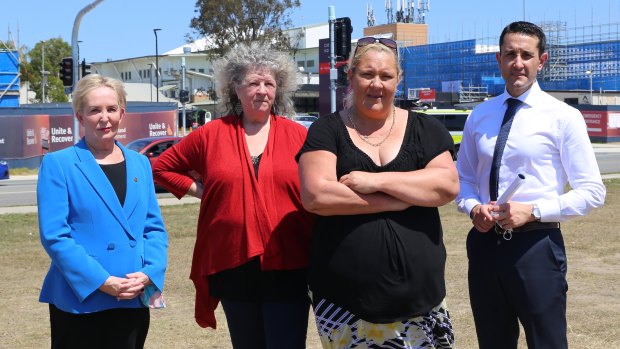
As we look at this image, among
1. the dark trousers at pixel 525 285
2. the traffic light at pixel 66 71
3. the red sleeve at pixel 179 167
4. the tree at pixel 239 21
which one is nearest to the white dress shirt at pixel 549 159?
the dark trousers at pixel 525 285

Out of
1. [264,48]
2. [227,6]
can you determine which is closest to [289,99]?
[264,48]

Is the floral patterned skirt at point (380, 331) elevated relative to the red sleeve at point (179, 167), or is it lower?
lower

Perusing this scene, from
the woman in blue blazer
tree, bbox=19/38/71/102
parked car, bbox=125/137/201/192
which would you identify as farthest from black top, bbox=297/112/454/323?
tree, bbox=19/38/71/102

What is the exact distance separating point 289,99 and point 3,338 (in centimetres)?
351

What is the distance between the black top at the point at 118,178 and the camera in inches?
152

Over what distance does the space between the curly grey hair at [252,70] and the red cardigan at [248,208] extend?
165 mm

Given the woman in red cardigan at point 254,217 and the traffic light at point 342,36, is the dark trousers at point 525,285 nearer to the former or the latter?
the woman in red cardigan at point 254,217

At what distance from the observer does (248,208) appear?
13.3 feet

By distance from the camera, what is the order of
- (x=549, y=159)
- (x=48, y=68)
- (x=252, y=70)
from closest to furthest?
1. (x=549, y=159)
2. (x=252, y=70)
3. (x=48, y=68)

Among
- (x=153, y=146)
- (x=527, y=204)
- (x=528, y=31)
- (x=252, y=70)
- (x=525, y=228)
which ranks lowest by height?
(x=153, y=146)

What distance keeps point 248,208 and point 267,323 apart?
56 centimetres

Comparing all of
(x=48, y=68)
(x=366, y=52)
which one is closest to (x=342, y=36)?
(x=366, y=52)

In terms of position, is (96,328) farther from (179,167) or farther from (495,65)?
(495,65)

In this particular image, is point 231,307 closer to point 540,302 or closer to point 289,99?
point 289,99
